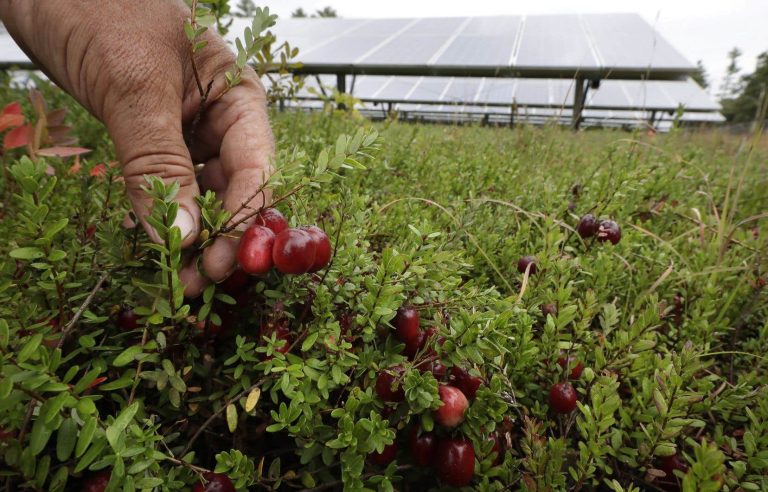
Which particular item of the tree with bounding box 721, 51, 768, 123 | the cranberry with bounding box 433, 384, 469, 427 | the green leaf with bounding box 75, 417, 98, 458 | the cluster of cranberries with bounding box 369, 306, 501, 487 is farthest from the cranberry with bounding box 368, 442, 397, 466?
the tree with bounding box 721, 51, 768, 123

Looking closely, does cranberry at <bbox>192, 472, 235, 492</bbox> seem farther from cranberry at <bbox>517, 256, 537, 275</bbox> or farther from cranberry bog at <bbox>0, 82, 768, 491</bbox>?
cranberry at <bbox>517, 256, 537, 275</bbox>

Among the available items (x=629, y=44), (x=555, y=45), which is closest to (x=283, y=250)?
(x=555, y=45)

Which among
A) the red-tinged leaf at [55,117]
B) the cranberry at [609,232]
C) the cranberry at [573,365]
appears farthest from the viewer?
the red-tinged leaf at [55,117]

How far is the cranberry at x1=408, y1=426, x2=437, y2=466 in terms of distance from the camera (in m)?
0.80

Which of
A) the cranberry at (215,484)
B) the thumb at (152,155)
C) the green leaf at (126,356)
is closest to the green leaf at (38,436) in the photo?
the green leaf at (126,356)

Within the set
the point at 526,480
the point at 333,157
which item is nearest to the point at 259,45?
the point at 333,157

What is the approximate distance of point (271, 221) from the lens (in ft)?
2.72

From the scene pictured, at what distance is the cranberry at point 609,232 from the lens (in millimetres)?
1338

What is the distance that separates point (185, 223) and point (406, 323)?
47cm

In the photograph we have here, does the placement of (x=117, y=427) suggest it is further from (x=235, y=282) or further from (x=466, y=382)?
(x=466, y=382)

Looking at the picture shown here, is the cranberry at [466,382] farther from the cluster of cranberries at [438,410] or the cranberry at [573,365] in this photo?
the cranberry at [573,365]

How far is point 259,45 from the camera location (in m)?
0.86

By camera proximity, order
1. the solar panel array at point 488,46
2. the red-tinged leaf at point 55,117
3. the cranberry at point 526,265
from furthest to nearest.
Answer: the solar panel array at point 488,46
the red-tinged leaf at point 55,117
the cranberry at point 526,265

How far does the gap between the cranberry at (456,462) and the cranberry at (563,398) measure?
0.82 feet
